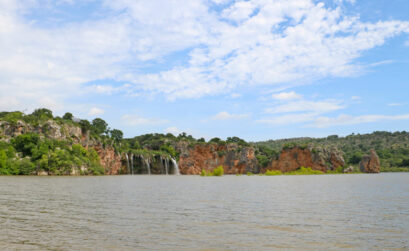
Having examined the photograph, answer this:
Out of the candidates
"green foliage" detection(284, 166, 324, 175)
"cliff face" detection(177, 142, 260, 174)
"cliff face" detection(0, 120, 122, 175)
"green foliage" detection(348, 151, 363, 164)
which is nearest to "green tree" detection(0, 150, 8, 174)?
"cliff face" detection(0, 120, 122, 175)

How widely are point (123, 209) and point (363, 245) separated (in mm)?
16167

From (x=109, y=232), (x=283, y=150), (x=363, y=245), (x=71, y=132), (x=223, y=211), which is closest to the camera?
(x=363, y=245)

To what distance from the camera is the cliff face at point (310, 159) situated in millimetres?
159625

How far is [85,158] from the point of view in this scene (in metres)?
116

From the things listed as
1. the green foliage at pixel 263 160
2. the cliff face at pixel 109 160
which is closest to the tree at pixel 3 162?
the cliff face at pixel 109 160

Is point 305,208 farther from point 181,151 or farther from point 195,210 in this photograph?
point 181,151

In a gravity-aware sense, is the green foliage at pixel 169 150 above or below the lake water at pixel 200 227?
above

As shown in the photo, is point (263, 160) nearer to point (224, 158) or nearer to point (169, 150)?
point (224, 158)

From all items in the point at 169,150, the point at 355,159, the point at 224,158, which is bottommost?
the point at 355,159

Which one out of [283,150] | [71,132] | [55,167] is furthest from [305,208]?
[283,150]

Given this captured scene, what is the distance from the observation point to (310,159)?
16138 centimetres

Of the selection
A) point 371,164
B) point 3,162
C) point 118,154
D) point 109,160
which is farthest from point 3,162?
point 371,164

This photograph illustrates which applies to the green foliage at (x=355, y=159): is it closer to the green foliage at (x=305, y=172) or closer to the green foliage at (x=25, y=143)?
the green foliage at (x=305, y=172)

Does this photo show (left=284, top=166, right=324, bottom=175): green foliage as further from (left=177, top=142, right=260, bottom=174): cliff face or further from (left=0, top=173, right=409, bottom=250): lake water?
(left=0, top=173, right=409, bottom=250): lake water
